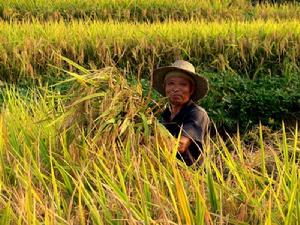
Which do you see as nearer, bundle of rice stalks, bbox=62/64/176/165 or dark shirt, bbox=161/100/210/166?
bundle of rice stalks, bbox=62/64/176/165

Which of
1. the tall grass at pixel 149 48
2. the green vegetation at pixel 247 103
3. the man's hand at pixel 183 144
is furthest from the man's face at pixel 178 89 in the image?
the tall grass at pixel 149 48

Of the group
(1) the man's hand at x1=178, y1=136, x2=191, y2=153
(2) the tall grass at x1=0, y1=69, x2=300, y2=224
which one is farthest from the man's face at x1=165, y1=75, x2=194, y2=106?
(2) the tall grass at x1=0, y1=69, x2=300, y2=224

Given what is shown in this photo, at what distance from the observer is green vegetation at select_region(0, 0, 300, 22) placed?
27.1 ft

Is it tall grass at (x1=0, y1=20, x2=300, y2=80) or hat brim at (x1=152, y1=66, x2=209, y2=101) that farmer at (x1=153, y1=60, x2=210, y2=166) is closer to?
hat brim at (x1=152, y1=66, x2=209, y2=101)

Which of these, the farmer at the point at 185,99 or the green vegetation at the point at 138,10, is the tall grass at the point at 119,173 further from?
the green vegetation at the point at 138,10

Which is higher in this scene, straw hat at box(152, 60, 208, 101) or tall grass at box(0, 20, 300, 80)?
straw hat at box(152, 60, 208, 101)

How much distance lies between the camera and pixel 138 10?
28.6 ft

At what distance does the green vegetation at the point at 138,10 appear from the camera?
8266mm

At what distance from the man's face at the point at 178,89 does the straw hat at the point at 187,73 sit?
4cm

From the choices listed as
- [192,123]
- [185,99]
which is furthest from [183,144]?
[185,99]

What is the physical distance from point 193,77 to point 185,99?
105mm

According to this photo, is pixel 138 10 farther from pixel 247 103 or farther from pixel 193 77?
pixel 193 77

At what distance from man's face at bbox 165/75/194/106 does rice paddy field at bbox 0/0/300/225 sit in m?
0.11

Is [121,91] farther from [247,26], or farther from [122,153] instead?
[247,26]
